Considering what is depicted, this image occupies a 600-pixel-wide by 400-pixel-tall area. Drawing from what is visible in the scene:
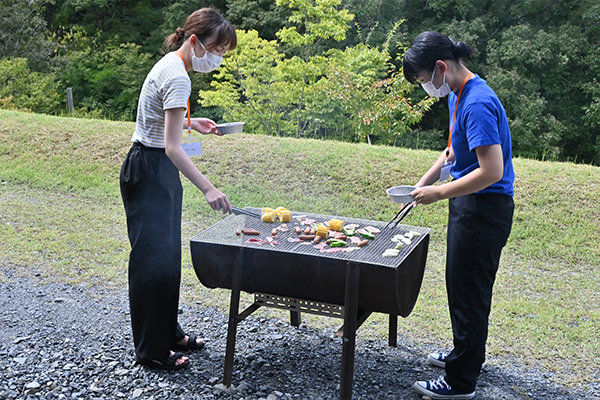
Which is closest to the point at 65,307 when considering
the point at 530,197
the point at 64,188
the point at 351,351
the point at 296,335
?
the point at 296,335

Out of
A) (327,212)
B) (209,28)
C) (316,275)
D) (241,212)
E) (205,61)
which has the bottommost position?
(327,212)

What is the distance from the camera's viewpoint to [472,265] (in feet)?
8.63

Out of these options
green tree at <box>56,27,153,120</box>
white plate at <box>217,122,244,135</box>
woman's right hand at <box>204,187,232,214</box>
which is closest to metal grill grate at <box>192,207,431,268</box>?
woman's right hand at <box>204,187,232,214</box>

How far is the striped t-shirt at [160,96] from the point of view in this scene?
2623 mm

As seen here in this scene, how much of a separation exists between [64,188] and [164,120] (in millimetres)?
4560

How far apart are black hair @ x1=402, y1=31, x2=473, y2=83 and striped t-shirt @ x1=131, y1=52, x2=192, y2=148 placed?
38.9 inches

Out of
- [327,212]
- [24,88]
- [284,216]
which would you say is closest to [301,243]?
[284,216]

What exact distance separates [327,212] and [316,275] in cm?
338

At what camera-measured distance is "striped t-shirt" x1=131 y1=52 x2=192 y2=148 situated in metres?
2.62

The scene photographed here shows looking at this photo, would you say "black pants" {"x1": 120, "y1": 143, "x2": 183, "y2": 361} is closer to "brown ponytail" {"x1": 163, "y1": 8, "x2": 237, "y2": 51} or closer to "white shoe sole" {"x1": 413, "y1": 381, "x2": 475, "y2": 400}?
"brown ponytail" {"x1": 163, "y1": 8, "x2": 237, "y2": 51}

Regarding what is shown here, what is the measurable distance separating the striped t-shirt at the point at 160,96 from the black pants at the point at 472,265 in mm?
1310

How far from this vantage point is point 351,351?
2.71 m

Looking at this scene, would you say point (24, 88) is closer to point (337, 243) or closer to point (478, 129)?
point (337, 243)

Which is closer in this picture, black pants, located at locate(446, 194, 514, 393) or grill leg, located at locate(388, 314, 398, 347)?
black pants, located at locate(446, 194, 514, 393)
